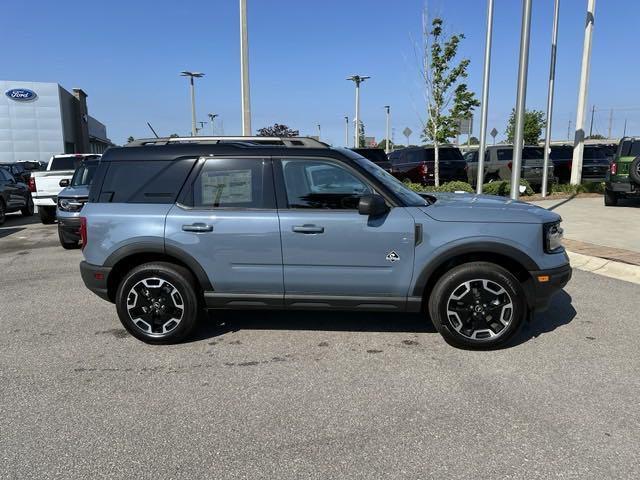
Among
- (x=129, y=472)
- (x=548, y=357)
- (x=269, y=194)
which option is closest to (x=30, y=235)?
(x=269, y=194)

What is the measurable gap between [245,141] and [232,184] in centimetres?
89

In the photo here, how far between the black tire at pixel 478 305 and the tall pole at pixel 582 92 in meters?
14.8

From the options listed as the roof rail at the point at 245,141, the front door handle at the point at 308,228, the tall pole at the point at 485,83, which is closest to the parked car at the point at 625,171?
the tall pole at the point at 485,83

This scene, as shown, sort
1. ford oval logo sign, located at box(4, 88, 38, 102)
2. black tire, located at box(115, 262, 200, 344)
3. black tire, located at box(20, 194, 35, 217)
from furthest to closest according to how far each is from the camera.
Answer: ford oval logo sign, located at box(4, 88, 38, 102), black tire, located at box(20, 194, 35, 217), black tire, located at box(115, 262, 200, 344)

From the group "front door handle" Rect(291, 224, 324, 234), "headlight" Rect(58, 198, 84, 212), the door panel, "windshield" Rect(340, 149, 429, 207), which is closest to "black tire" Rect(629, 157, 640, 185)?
"windshield" Rect(340, 149, 429, 207)

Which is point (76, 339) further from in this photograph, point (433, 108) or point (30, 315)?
point (433, 108)

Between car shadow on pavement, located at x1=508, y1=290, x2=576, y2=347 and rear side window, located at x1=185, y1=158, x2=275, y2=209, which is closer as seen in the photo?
rear side window, located at x1=185, y1=158, x2=275, y2=209

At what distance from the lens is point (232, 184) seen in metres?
4.40

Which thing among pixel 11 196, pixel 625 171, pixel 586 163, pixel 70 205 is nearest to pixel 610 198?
pixel 625 171

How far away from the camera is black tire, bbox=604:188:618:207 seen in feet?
43.2

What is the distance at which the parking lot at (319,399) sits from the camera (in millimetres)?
2785

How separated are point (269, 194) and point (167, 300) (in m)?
1.33

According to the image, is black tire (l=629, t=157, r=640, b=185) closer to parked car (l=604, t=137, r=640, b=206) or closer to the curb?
parked car (l=604, t=137, r=640, b=206)

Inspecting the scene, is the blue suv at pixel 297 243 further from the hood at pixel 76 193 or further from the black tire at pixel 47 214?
the black tire at pixel 47 214
